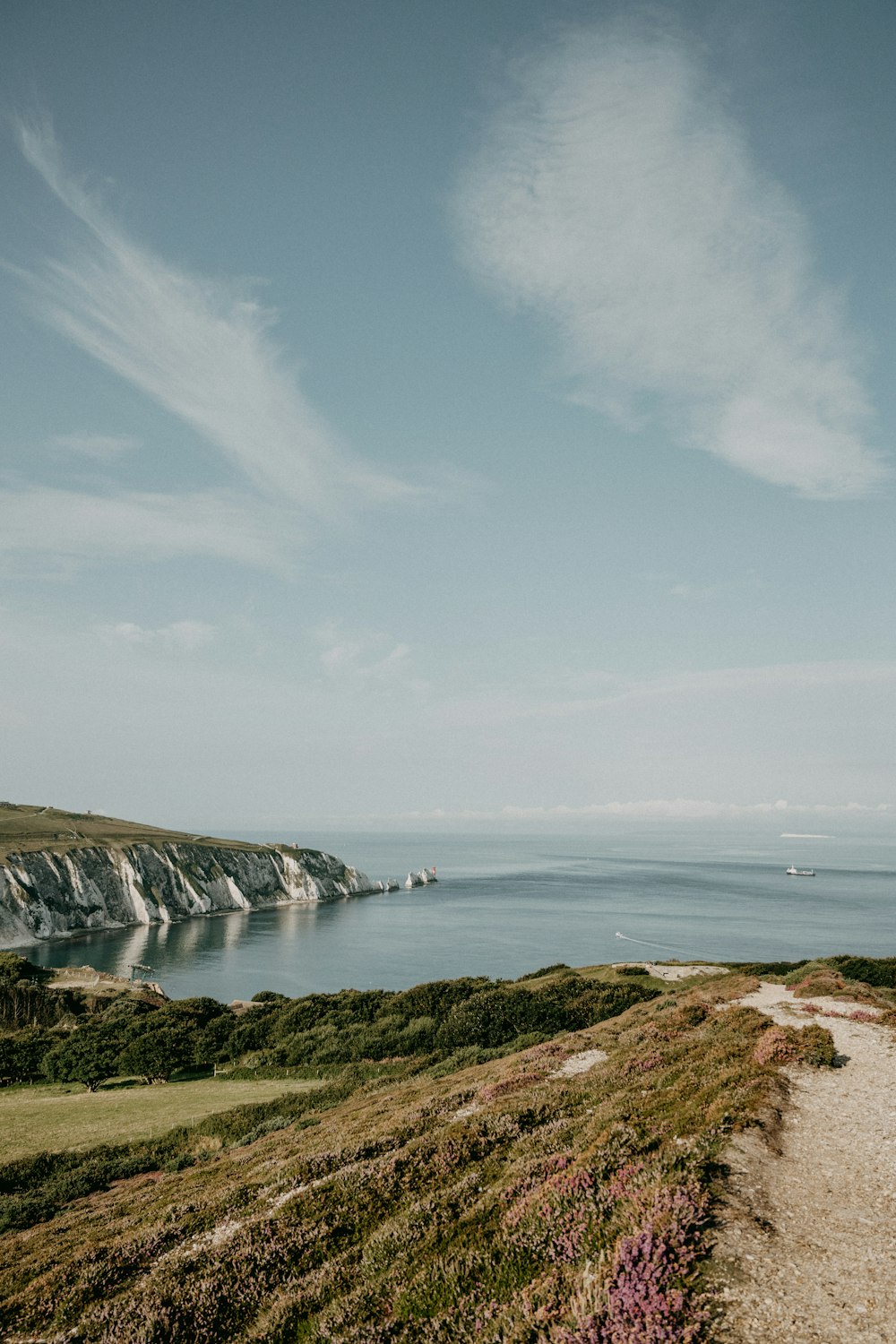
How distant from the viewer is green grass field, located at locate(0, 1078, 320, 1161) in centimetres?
3102

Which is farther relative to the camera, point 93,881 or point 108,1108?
point 93,881

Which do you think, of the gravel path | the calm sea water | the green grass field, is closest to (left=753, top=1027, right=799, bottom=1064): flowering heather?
the gravel path

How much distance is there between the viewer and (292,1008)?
56906mm

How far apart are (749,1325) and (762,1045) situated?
14.9m

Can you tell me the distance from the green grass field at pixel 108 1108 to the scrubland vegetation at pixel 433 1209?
132 inches

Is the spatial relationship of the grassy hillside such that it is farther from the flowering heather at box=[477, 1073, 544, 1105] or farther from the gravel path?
the gravel path

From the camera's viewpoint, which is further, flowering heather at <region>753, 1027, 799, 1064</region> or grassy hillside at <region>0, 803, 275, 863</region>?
grassy hillside at <region>0, 803, 275, 863</region>

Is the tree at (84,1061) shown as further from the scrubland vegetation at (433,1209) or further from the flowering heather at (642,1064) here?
the flowering heather at (642,1064)

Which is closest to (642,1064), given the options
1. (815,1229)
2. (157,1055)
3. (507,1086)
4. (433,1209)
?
(507,1086)

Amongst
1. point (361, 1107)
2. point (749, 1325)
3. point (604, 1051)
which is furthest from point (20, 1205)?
point (749, 1325)

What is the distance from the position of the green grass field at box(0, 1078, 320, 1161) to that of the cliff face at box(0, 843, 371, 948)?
119m

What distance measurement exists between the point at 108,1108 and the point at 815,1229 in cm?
4302

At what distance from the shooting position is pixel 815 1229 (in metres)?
9.02

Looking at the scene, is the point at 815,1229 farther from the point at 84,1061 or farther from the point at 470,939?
the point at 470,939
